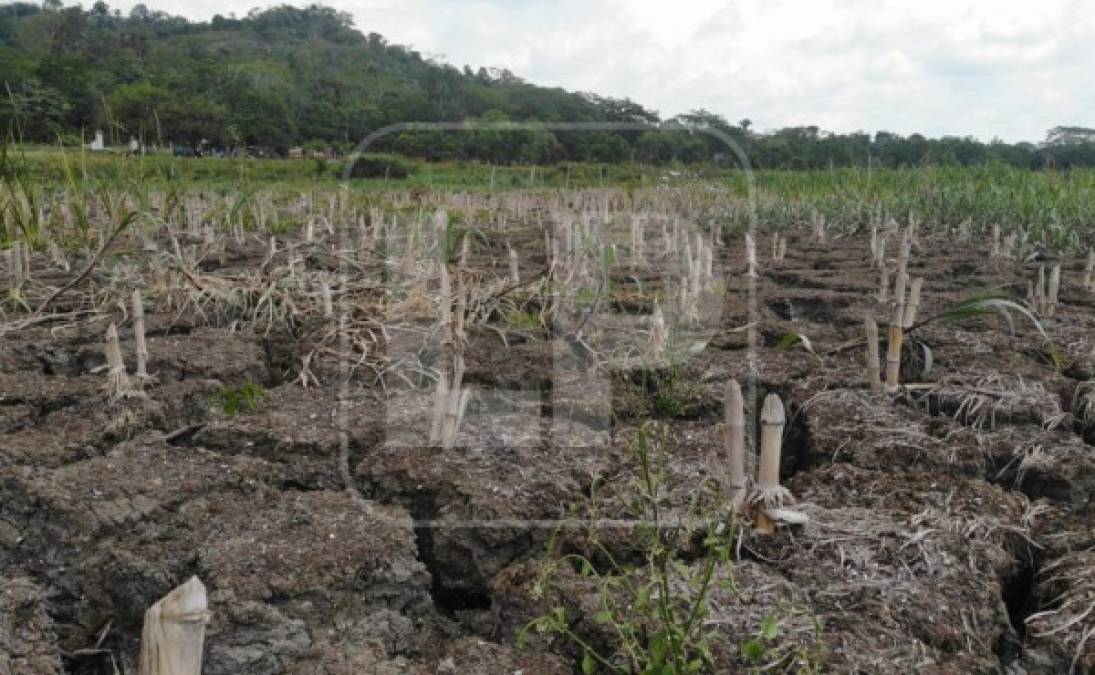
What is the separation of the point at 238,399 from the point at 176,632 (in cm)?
164

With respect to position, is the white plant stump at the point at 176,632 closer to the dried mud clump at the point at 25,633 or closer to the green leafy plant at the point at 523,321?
the dried mud clump at the point at 25,633

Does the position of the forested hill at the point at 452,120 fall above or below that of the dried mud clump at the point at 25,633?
above

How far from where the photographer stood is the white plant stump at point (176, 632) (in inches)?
34.3

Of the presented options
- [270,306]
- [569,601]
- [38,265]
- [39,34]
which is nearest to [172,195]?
[38,265]

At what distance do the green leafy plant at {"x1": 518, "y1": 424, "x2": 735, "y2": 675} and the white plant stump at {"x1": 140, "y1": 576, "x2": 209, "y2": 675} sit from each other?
1.67ft

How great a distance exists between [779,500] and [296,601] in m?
0.89

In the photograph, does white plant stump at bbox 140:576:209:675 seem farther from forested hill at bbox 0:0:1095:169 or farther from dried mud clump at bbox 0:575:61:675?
forested hill at bbox 0:0:1095:169

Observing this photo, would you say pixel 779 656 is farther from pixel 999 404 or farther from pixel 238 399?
pixel 238 399

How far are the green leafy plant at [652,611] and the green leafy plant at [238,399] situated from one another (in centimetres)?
106

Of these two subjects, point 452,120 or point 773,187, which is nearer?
point 452,120

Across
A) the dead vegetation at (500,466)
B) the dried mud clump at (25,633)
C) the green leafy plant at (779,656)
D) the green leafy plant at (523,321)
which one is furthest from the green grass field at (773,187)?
the green leafy plant at (779,656)

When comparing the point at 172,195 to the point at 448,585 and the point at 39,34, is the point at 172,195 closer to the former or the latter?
the point at 448,585

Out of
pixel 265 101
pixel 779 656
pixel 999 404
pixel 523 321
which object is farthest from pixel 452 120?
pixel 265 101

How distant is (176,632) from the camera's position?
89cm
